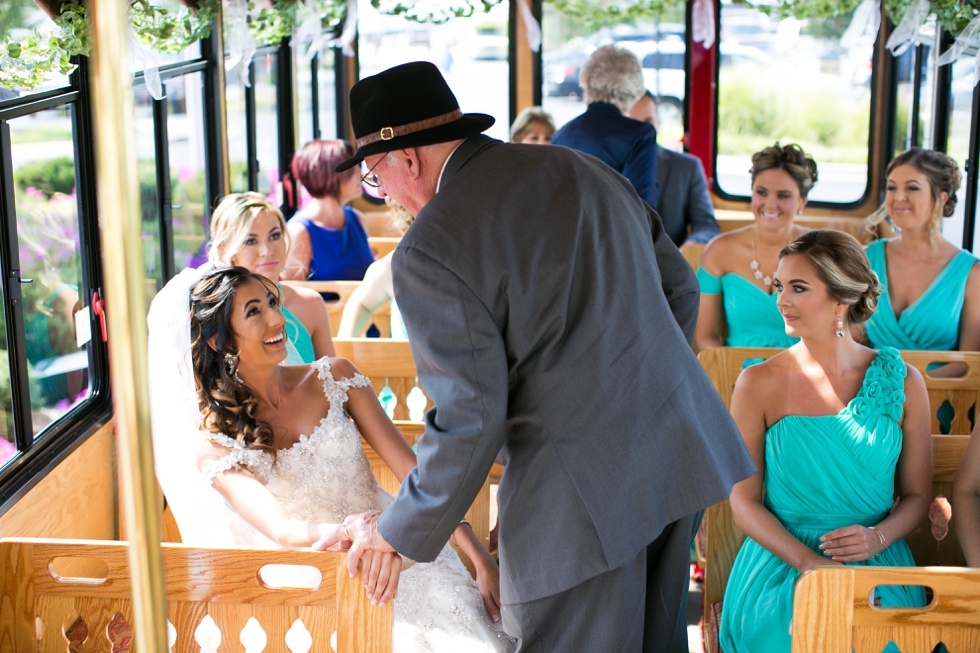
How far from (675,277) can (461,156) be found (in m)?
0.53

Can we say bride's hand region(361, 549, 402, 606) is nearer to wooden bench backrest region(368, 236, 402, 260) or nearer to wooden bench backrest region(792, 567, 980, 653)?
wooden bench backrest region(792, 567, 980, 653)

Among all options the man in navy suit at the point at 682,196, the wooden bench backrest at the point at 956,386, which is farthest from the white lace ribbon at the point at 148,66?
the man in navy suit at the point at 682,196

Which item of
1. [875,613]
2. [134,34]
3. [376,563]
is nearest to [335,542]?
[376,563]

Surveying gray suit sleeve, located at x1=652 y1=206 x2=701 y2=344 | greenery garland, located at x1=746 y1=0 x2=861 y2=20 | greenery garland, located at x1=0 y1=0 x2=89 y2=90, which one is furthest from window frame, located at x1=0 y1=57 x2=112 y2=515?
greenery garland, located at x1=746 y1=0 x2=861 y2=20

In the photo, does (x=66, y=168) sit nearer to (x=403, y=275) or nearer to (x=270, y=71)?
(x=403, y=275)

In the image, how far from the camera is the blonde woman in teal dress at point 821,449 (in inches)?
90.2

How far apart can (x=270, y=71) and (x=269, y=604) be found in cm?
450

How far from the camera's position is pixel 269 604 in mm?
1692

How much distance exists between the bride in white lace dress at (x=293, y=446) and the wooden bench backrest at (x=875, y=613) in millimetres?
690

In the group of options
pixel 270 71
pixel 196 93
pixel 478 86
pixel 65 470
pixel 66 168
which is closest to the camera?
pixel 65 470

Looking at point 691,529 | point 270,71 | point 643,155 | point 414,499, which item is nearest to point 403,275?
point 414,499

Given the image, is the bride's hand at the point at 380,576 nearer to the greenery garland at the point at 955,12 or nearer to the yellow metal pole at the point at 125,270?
the yellow metal pole at the point at 125,270

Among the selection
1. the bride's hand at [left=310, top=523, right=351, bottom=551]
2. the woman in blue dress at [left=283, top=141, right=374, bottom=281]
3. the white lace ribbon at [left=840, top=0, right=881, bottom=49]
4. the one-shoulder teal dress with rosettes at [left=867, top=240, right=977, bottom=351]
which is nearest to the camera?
the bride's hand at [left=310, top=523, right=351, bottom=551]

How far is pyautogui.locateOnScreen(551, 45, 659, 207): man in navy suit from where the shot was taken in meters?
4.46
